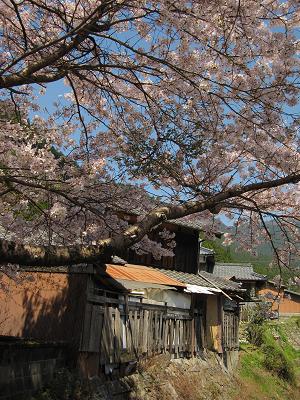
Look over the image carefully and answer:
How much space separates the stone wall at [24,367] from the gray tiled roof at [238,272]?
3721 centimetres

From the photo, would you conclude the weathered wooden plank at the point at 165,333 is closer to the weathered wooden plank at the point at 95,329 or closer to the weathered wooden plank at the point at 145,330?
the weathered wooden plank at the point at 145,330

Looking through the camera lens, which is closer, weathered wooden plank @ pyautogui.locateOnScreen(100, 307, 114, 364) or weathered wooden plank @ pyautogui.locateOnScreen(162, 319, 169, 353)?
weathered wooden plank @ pyautogui.locateOnScreen(100, 307, 114, 364)

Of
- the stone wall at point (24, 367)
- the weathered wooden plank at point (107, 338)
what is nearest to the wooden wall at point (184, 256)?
the weathered wooden plank at point (107, 338)

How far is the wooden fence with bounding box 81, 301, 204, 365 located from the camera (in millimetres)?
11117

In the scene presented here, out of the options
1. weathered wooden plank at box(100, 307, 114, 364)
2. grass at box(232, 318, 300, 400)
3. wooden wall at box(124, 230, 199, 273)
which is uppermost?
wooden wall at box(124, 230, 199, 273)

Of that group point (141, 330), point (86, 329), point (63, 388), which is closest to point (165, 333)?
point (141, 330)

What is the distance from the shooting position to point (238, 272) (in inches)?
1898

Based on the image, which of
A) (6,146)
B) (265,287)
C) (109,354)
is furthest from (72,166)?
(265,287)

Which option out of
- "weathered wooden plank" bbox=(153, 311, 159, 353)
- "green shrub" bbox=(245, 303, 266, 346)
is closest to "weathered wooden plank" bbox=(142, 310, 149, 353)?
"weathered wooden plank" bbox=(153, 311, 159, 353)

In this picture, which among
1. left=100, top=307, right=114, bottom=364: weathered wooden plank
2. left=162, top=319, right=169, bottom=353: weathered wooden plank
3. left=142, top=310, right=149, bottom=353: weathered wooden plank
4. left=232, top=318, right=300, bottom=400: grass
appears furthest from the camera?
left=232, top=318, right=300, bottom=400: grass

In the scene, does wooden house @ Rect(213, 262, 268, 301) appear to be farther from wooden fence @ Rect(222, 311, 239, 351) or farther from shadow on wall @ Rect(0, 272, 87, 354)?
shadow on wall @ Rect(0, 272, 87, 354)

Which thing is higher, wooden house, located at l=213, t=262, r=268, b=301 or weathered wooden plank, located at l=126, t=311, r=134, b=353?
wooden house, located at l=213, t=262, r=268, b=301

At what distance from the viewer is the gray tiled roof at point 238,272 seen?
45938 millimetres

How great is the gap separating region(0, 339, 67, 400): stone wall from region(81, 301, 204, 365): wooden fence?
45.2 inches
